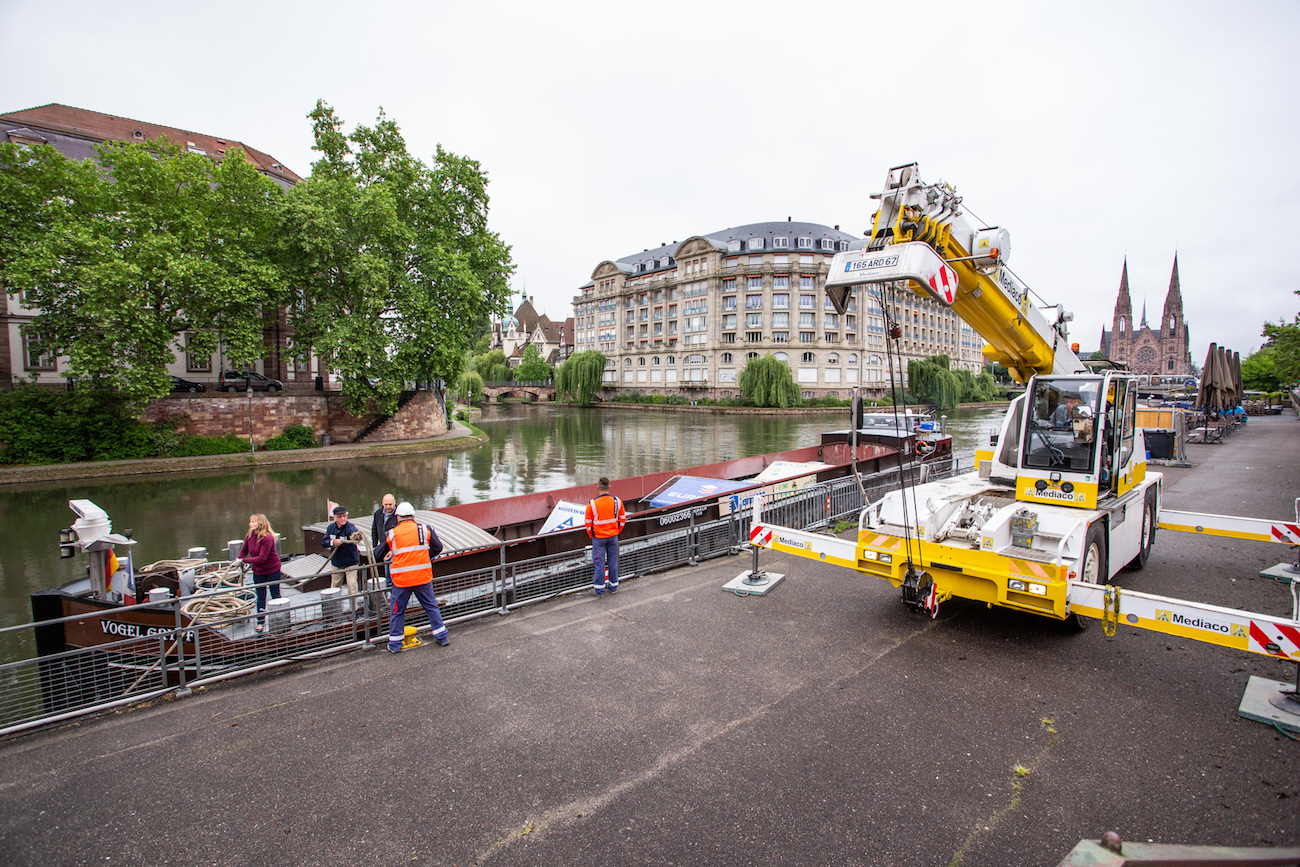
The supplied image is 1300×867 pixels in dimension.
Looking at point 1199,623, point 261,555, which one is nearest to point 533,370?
point 261,555

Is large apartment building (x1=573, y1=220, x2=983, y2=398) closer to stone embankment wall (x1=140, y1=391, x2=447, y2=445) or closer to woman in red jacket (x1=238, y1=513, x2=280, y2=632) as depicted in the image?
stone embankment wall (x1=140, y1=391, x2=447, y2=445)

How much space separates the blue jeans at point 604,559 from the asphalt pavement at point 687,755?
3.91 ft

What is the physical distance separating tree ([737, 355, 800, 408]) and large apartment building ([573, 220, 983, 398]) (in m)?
11.5

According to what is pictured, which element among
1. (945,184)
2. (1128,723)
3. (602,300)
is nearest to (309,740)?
(1128,723)

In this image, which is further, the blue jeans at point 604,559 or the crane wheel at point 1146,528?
the crane wheel at point 1146,528

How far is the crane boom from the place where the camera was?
5895mm

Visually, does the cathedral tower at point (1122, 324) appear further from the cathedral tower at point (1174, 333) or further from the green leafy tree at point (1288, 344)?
the green leafy tree at point (1288, 344)

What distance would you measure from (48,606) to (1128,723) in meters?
10.7

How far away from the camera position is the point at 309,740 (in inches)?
196

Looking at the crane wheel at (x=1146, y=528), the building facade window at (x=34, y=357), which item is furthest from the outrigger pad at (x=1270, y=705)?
the building facade window at (x=34, y=357)

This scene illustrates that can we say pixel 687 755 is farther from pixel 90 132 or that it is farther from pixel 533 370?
pixel 533 370

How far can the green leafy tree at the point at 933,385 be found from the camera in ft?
214

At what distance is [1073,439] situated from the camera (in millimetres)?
7461

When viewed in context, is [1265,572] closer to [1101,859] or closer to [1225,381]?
[1101,859]
